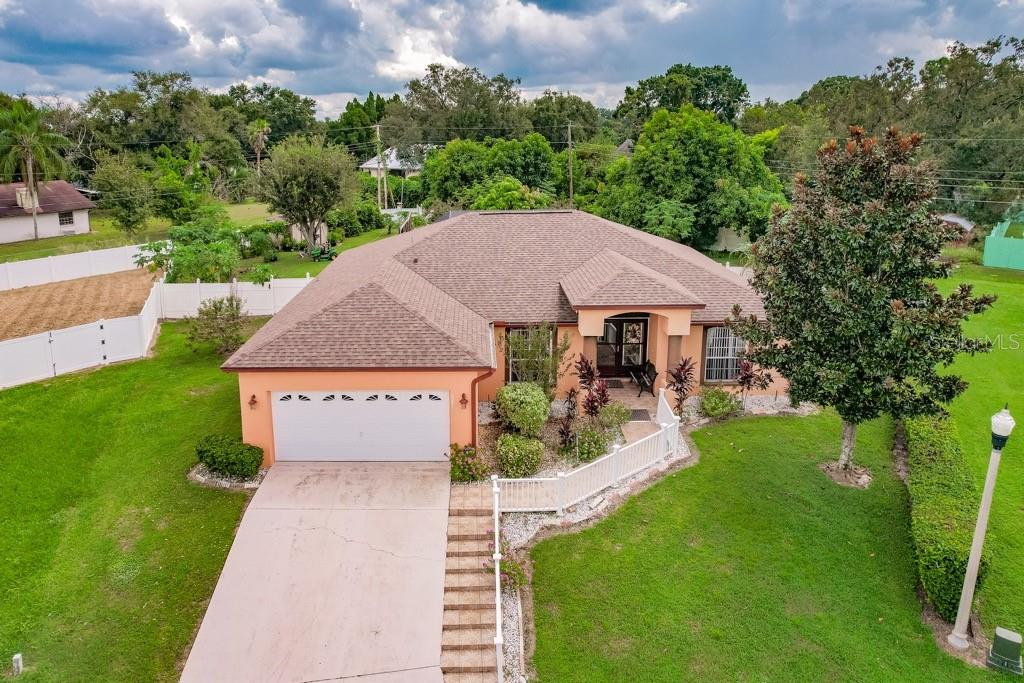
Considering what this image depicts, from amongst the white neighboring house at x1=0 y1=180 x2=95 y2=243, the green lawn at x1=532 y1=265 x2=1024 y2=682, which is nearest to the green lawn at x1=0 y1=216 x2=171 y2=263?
the white neighboring house at x1=0 y1=180 x2=95 y2=243

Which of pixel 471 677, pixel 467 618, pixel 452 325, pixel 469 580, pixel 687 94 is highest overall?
pixel 687 94

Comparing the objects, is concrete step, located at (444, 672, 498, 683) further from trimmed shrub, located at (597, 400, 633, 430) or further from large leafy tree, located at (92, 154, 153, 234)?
large leafy tree, located at (92, 154, 153, 234)

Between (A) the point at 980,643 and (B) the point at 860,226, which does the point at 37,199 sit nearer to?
(B) the point at 860,226

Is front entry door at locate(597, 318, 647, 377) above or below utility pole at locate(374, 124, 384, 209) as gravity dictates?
below

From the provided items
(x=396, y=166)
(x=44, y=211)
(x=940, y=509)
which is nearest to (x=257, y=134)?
(x=396, y=166)

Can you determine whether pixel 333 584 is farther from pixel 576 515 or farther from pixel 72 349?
pixel 72 349

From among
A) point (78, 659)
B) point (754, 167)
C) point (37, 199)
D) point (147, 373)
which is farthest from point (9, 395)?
point (754, 167)
